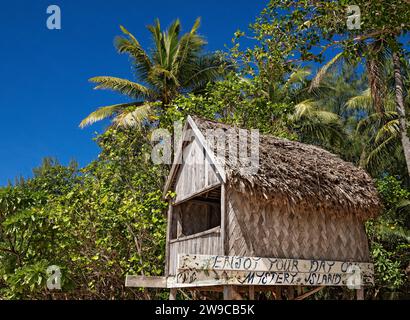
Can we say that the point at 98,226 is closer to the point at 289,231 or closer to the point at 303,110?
the point at 289,231

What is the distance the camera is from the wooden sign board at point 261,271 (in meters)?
7.19

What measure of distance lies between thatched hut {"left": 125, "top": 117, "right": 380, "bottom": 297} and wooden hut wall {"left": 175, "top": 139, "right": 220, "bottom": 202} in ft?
0.06

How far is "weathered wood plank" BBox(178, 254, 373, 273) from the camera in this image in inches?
283

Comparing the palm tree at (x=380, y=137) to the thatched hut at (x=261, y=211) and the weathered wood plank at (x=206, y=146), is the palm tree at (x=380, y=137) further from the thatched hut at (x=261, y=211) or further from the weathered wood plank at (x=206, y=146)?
the weathered wood plank at (x=206, y=146)

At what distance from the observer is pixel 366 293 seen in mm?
16531

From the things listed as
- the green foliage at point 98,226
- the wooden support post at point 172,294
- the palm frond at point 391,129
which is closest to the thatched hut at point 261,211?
the wooden support post at point 172,294

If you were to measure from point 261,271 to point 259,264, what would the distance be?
0.12m

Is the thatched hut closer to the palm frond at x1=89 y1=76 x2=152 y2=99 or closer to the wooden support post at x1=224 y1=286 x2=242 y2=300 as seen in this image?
the wooden support post at x1=224 y1=286 x2=242 y2=300

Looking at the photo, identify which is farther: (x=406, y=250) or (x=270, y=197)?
(x=406, y=250)

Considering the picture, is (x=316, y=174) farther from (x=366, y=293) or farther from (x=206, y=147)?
(x=366, y=293)

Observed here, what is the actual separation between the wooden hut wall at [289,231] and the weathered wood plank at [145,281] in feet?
7.29

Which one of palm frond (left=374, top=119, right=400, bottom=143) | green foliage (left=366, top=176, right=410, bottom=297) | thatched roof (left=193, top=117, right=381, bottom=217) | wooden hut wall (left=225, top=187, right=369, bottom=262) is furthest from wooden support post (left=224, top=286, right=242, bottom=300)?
palm frond (left=374, top=119, right=400, bottom=143)

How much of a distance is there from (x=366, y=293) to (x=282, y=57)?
12.1 meters
